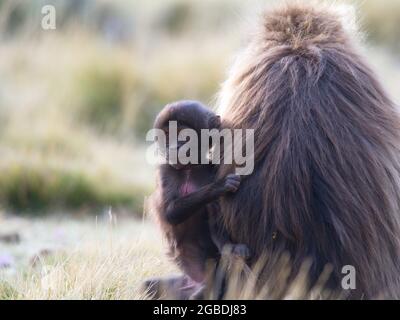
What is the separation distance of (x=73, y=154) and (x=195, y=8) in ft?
23.9

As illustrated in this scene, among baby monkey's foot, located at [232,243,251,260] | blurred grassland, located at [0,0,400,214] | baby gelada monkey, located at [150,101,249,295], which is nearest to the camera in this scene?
baby monkey's foot, located at [232,243,251,260]

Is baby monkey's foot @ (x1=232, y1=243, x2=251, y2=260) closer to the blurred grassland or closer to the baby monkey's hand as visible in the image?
the baby monkey's hand

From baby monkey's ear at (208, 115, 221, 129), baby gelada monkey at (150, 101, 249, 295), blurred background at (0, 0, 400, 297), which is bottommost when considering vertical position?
baby gelada monkey at (150, 101, 249, 295)

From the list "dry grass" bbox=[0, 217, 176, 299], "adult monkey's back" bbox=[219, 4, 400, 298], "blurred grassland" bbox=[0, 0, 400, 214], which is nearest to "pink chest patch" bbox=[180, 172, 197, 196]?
"adult monkey's back" bbox=[219, 4, 400, 298]

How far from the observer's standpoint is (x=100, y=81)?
13742 millimetres

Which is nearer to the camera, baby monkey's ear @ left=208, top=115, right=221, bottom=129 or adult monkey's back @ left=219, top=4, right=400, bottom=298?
adult monkey's back @ left=219, top=4, right=400, bottom=298

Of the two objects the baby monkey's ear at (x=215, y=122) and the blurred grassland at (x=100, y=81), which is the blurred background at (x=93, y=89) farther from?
the baby monkey's ear at (x=215, y=122)

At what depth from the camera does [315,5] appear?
5168mm

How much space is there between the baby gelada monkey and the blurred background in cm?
95

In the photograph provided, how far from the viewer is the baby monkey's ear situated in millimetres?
4598

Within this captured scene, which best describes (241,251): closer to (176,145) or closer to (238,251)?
(238,251)

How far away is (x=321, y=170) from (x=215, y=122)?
0.58 metres

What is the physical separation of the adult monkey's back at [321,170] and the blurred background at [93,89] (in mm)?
858

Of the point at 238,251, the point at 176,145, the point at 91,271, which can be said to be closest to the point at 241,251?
the point at 238,251
